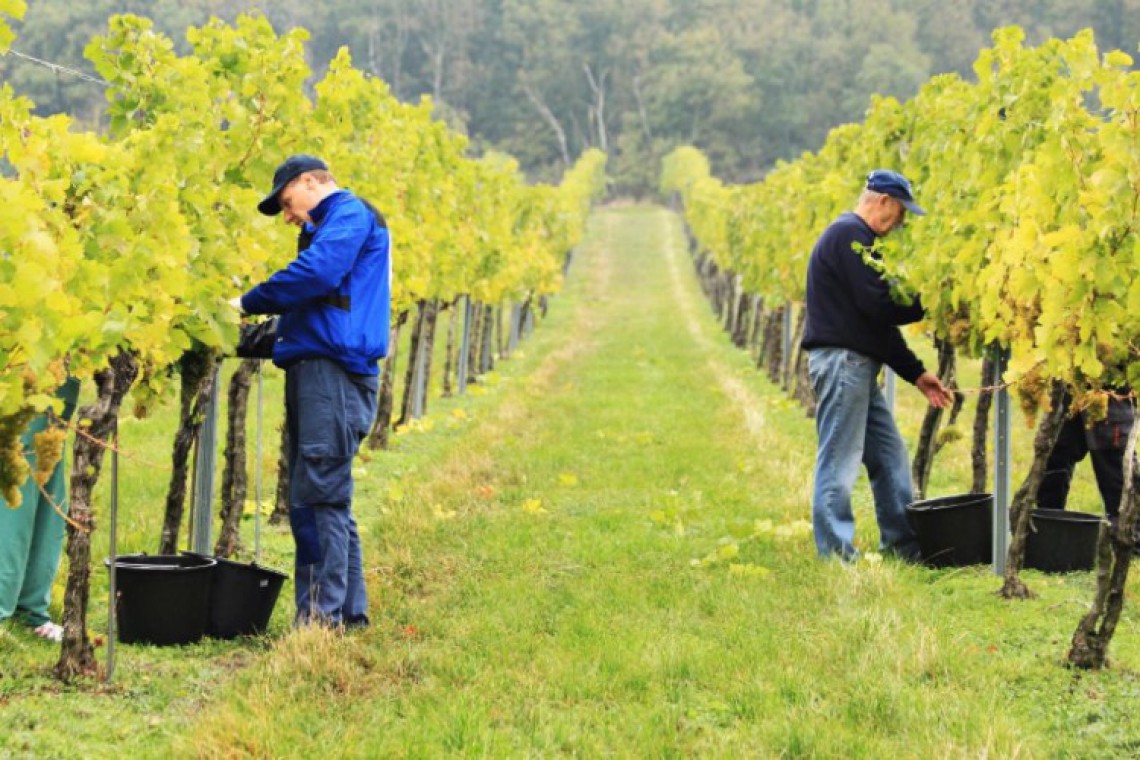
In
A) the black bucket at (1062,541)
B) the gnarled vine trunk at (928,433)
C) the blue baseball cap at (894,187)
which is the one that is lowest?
the black bucket at (1062,541)

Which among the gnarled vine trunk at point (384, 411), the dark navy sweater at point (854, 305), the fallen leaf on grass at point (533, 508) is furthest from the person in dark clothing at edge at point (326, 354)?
the gnarled vine trunk at point (384, 411)

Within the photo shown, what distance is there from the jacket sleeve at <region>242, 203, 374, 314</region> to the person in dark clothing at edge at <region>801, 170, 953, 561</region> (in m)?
2.71

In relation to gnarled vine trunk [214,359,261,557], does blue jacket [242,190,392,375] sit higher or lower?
higher

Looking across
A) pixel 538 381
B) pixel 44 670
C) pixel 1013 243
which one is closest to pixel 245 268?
pixel 44 670

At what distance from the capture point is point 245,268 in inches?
216

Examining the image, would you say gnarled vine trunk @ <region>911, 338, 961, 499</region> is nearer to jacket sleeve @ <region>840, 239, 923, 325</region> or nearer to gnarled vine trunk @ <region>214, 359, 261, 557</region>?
jacket sleeve @ <region>840, 239, 923, 325</region>

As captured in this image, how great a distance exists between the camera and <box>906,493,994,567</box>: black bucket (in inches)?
254

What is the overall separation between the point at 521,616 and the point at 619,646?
71cm

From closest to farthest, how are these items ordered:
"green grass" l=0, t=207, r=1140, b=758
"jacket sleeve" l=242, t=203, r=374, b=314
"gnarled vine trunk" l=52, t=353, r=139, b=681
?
"green grass" l=0, t=207, r=1140, b=758 < "gnarled vine trunk" l=52, t=353, r=139, b=681 < "jacket sleeve" l=242, t=203, r=374, b=314

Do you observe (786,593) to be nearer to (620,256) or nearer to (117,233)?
(117,233)

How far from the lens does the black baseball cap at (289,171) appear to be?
530 cm

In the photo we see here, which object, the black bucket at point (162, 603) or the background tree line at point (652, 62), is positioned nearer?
the black bucket at point (162, 603)

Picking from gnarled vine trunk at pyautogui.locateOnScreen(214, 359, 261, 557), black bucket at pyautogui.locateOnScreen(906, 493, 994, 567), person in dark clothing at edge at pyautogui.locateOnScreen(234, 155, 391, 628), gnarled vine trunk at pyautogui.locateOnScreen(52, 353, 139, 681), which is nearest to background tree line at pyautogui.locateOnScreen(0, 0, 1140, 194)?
gnarled vine trunk at pyautogui.locateOnScreen(214, 359, 261, 557)

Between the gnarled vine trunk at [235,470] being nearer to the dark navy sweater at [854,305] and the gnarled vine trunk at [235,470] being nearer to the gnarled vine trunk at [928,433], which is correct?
the dark navy sweater at [854,305]
